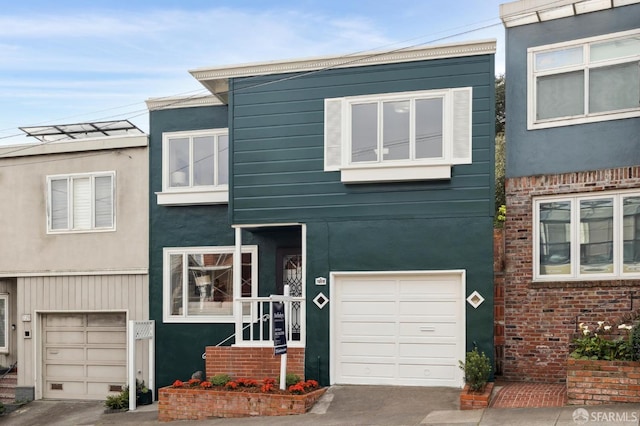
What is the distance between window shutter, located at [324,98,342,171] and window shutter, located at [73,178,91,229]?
616cm

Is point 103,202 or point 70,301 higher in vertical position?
point 103,202

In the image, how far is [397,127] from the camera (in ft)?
46.4

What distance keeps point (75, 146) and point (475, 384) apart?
34.5 ft

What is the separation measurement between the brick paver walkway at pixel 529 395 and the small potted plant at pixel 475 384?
0.67ft

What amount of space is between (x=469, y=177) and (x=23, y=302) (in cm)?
1064

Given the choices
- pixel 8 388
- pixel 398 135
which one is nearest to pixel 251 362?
pixel 398 135

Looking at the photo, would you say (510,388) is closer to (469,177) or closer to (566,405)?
(566,405)

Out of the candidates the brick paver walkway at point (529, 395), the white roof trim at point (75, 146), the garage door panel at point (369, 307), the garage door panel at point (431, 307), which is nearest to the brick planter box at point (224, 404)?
the garage door panel at point (369, 307)

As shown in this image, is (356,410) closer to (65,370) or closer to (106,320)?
(106,320)

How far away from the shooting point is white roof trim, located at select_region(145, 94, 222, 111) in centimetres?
1655

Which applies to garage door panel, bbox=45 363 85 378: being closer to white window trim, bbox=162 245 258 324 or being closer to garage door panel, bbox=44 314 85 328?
garage door panel, bbox=44 314 85 328

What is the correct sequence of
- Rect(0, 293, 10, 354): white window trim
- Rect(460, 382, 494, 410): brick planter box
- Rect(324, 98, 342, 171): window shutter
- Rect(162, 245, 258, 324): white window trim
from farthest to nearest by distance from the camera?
Rect(0, 293, 10, 354): white window trim → Rect(162, 245, 258, 324): white window trim → Rect(324, 98, 342, 171): window shutter → Rect(460, 382, 494, 410): brick planter box

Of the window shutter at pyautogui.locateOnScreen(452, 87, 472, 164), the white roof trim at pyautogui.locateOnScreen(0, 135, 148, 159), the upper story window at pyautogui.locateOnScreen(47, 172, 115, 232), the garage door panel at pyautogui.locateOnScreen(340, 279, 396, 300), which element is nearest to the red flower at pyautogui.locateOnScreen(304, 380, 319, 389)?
the garage door panel at pyautogui.locateOnScreen(340, 279, 396, 300)

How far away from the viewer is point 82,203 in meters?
17.6
